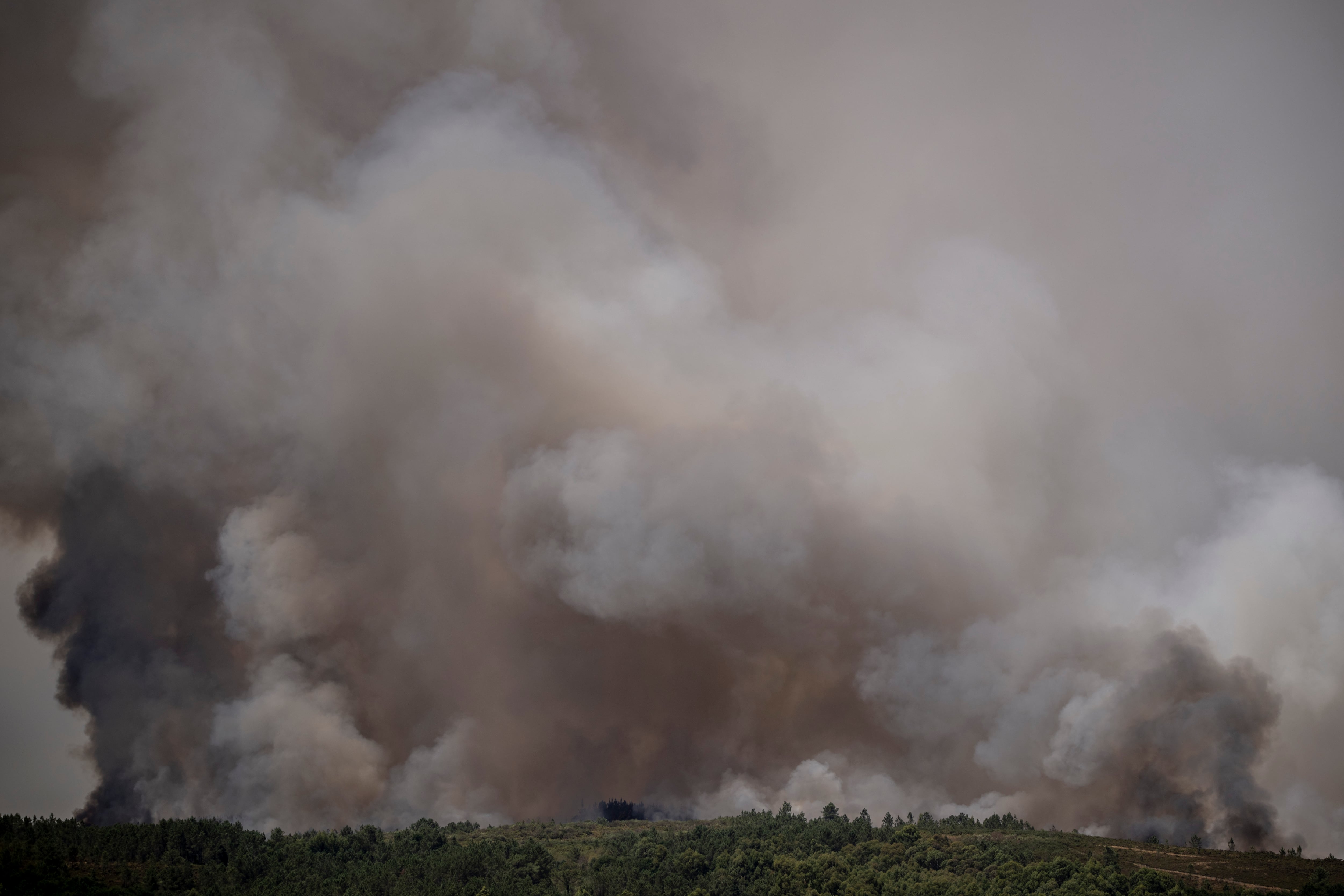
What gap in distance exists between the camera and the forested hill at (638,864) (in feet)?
362

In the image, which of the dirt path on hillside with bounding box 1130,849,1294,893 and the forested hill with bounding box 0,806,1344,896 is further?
the dirt path on hillside with bounding box 1130,849,1294,893

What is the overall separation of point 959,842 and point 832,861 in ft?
75.8

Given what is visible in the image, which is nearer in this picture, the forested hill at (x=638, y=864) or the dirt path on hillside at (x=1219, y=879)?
the forested hill at (x=638, y=864)

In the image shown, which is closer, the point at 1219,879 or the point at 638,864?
the point at 1219,879

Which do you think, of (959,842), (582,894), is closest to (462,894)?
(582,894)

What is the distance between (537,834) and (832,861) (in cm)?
5526

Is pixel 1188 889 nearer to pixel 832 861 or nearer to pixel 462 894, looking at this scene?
pixel 832 861

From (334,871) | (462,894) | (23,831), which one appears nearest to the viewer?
(23,831)

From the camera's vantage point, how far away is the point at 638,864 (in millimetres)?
138500

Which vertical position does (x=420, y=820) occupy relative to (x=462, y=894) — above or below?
above

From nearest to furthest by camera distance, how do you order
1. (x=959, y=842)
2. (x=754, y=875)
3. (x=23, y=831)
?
(x=23, y=831) → (x=754, y=875) → (x=959, y=842)

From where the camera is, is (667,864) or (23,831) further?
(667,864)

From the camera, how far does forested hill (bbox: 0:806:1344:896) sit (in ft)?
362

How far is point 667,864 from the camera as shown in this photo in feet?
452
